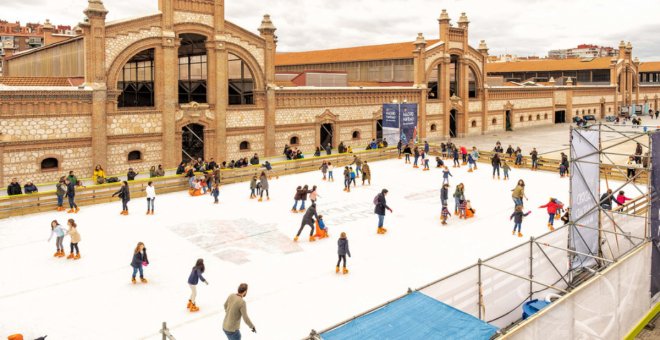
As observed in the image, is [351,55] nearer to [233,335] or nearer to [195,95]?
[195,95]

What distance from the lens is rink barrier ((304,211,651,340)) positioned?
9453 millimetres

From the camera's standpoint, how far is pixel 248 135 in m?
34.1

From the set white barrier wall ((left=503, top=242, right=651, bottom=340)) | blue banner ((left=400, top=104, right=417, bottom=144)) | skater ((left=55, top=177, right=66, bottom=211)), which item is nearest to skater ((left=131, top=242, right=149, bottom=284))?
white barrier wall ((left=503, top=242, right=651, bottom=340))

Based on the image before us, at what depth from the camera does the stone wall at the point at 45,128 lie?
81.7ft

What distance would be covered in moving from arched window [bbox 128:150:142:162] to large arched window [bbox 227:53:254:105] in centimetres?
800

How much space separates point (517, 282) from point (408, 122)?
84.4 feet

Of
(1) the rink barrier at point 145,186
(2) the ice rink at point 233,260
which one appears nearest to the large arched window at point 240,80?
(1) the rink barrier at point 145,186

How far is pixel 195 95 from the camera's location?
39.5 metres

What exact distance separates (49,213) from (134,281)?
31.3 ft

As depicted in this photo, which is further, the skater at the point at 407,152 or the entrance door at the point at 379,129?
the entrance door at the point at 379,129

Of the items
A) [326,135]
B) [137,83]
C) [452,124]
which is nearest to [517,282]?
[326,135]

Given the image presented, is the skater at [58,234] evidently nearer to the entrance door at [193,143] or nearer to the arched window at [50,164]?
the arched window at [50,164]

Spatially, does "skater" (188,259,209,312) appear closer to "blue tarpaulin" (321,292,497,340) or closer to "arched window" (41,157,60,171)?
"blue tarpaulin" (321,292,497,340)

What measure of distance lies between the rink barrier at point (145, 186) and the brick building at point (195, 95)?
5156 mm
